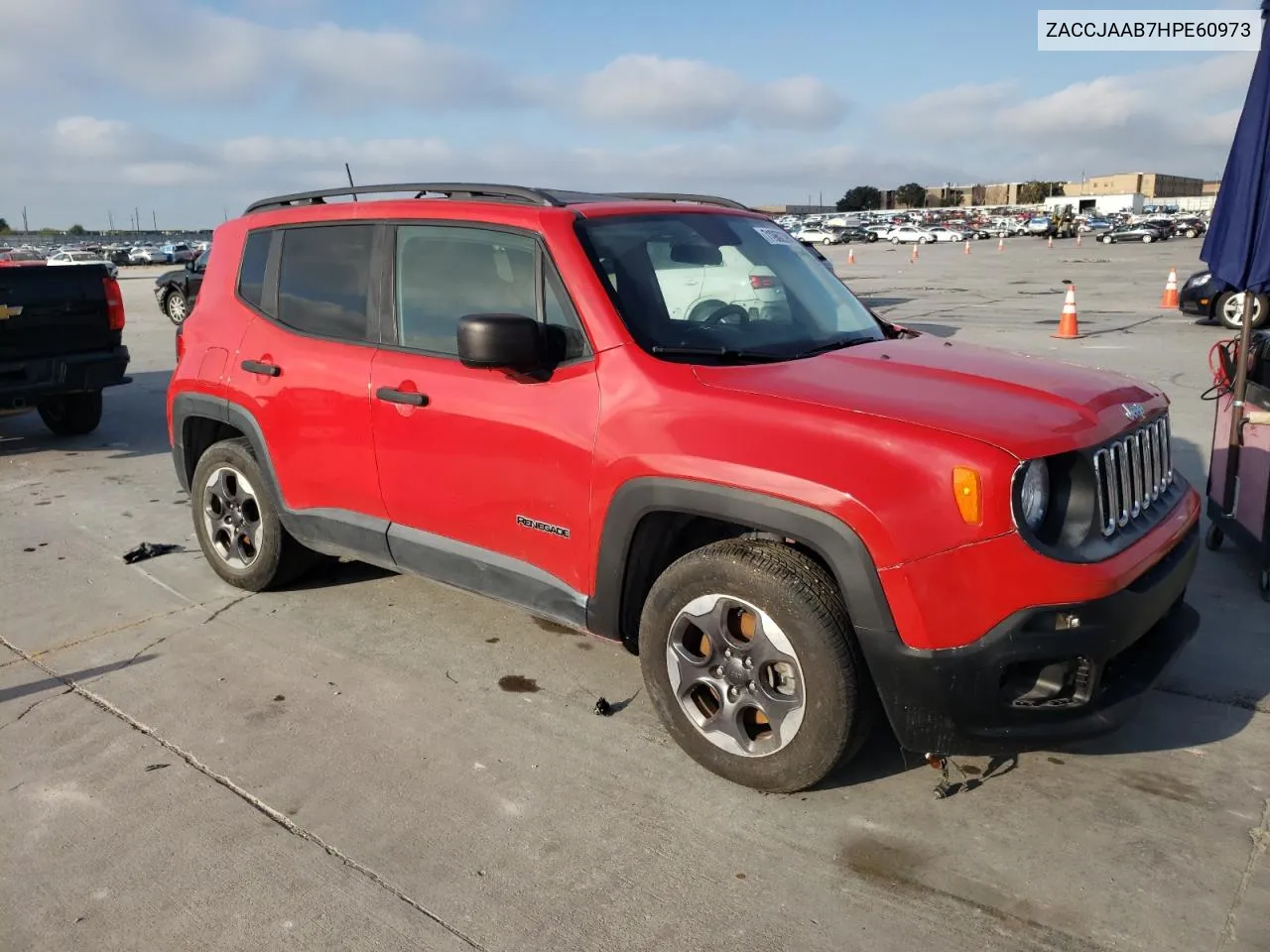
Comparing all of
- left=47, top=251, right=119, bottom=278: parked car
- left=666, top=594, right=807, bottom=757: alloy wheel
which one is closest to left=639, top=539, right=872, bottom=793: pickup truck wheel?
left=666, top=594, right=807, bottom=757: alloy wheel

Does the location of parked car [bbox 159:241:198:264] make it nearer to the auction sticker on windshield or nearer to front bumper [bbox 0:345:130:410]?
front bumper [bbox 0:345:130:410]

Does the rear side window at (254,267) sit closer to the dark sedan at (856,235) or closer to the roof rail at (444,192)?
the roof rail at (444,192)

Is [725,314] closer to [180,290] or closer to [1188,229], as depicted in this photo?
[180,290]

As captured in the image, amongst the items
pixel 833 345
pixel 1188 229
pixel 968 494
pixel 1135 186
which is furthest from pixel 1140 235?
pixel 1135 186

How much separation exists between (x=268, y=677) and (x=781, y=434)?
2.46m

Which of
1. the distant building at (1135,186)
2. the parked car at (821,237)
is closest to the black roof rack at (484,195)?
the parked car at (821,237)

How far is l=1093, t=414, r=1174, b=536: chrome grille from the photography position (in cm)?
306

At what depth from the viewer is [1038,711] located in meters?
2.90

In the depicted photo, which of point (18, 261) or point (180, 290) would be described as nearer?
point (18, 261)

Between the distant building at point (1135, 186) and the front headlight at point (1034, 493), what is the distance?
15953 centimetres

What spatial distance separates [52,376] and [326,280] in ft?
15.8

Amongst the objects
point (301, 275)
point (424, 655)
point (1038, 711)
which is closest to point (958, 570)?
point (1038, 711)

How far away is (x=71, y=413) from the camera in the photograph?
9.11m

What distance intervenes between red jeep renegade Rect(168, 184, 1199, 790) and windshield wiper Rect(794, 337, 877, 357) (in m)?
0.02
